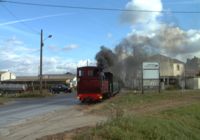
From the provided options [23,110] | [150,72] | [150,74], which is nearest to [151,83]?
[150,74]

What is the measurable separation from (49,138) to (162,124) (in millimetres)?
5689

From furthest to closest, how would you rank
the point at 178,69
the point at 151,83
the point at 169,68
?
the point at 178,69, the point at 169,68, the point at 151,83

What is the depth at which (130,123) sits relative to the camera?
56.8 feet

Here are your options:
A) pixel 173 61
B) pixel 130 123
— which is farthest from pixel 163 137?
pixel 173 61

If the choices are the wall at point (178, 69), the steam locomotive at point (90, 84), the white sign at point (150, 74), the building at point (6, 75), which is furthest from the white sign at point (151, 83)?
the building at point (6, 75)

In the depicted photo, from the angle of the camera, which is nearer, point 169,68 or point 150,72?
point 150,72

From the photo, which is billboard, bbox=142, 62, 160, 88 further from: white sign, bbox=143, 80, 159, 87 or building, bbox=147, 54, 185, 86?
building, bbox=147, 54, 185, 86

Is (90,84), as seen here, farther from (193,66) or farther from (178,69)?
(193,66)

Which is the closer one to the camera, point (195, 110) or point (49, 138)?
point (49, 138)

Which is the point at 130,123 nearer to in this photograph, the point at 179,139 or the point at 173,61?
the point at 179,139

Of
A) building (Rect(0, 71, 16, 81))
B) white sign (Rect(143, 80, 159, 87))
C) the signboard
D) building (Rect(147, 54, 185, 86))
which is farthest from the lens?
building (Rect(0, 71, 16, 81))

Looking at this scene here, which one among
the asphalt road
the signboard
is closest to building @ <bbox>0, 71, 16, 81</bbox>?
the signboard

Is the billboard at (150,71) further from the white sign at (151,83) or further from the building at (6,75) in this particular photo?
the building at (6,75)

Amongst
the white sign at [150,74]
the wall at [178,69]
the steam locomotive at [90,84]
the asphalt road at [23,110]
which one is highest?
the wall at [178,69]
